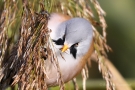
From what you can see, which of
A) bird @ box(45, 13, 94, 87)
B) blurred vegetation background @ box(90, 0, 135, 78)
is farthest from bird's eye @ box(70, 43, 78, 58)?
blurred vegetation background @ box(90, 0, 135, 78)

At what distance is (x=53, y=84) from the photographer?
6.50ft

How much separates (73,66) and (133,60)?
1772mm

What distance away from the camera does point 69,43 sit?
6.02 feet

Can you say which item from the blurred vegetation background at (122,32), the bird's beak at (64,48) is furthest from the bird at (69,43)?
the blurred vegetation background at (122,32)

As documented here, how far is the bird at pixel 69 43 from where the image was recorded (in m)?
1.84

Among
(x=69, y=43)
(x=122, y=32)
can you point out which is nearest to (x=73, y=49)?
(x=69, y=43)

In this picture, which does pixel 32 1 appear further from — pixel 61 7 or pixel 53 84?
pixel 53 84

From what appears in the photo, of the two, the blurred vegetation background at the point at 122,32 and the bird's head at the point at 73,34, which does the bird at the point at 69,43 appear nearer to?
the bird's head at the point at 73,34

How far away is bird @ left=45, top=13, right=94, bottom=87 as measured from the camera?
1.84 metres

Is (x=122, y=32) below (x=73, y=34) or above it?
below

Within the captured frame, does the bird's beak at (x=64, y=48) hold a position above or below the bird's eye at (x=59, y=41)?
below

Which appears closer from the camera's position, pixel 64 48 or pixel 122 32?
pixel 64 48

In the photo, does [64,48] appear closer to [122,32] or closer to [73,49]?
[73,49]

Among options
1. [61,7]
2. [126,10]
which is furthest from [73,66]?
[126,10]
